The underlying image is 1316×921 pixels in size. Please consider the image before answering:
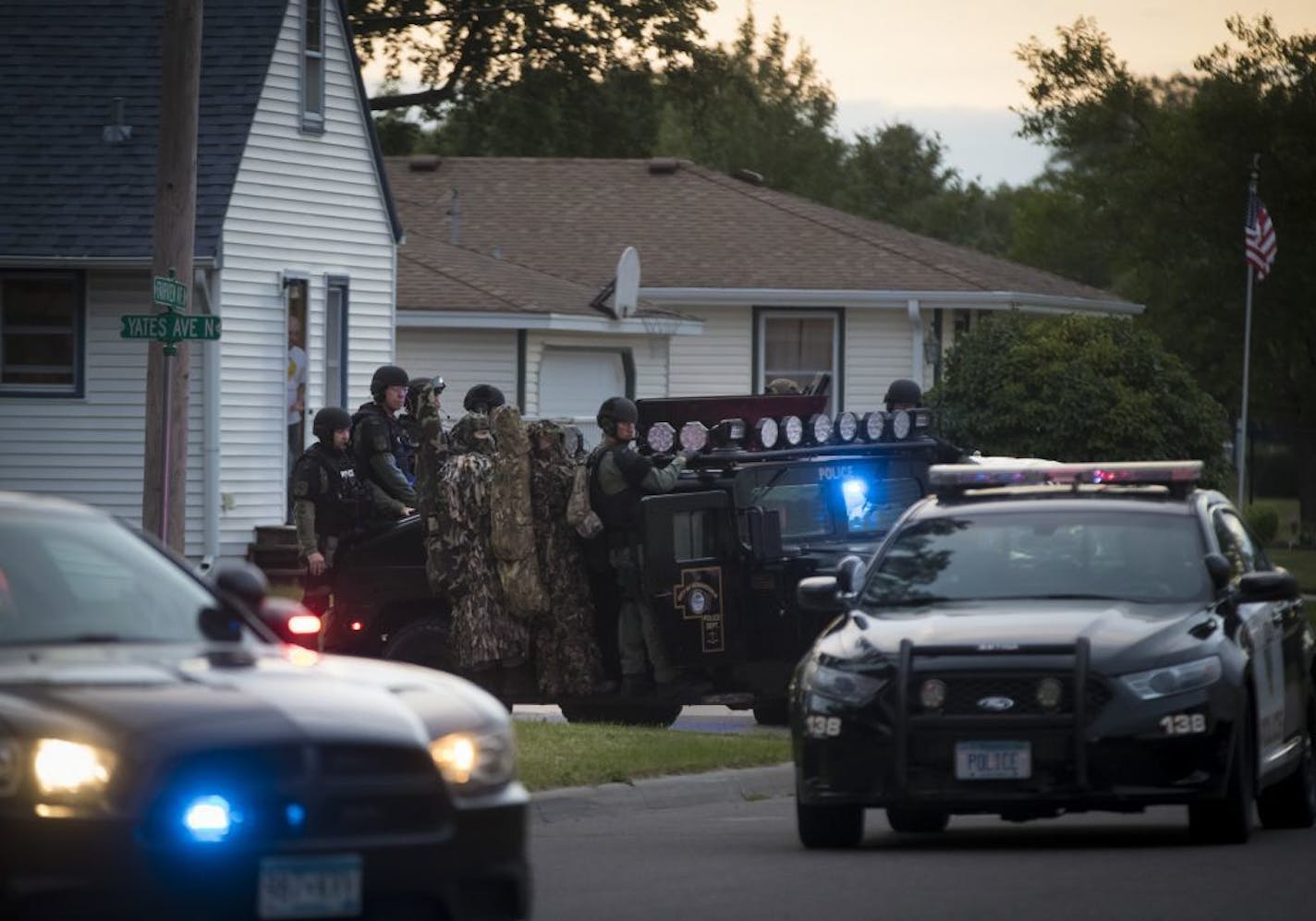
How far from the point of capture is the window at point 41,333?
29219mm

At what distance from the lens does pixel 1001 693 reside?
1134cm

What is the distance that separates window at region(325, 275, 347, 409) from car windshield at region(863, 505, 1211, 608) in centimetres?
1949

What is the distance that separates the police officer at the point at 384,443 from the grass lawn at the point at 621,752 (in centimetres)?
245

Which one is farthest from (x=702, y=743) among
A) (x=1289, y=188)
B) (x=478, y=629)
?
(x=1289, y=188)

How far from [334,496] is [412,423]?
5.96 ft

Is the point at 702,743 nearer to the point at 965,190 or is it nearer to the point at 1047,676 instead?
the point at 1047,676

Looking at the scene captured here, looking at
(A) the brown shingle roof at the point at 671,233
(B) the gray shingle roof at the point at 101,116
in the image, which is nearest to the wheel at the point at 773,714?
(B) the gray shingle roof at the point at 101,116

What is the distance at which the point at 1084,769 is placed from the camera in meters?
11.2

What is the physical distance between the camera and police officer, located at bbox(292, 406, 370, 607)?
59.5 ft

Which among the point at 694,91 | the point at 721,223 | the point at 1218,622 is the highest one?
the point at 694,91

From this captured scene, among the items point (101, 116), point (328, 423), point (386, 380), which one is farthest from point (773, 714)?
point (101, 116)

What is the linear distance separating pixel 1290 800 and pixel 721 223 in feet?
93.6

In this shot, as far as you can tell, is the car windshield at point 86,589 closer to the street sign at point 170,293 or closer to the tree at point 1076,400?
the street sign at point 170,293

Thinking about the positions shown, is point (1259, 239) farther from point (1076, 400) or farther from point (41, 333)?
point (41, 333)
